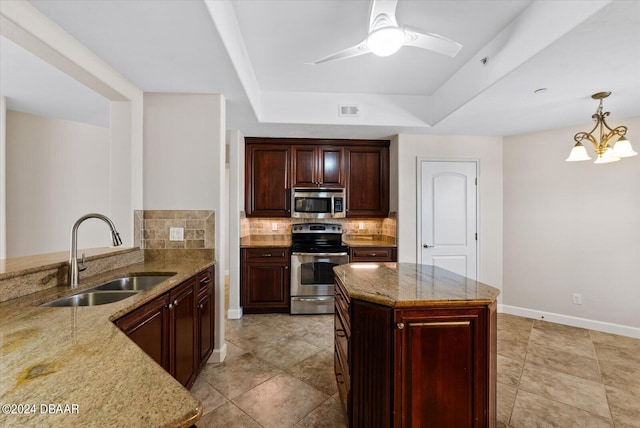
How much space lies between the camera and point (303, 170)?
3.83m

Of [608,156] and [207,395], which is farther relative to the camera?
[608,156]

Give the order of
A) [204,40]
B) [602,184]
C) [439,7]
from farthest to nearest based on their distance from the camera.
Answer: [602,184]
[439,7]
[204,40]

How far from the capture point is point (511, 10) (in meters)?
1.87

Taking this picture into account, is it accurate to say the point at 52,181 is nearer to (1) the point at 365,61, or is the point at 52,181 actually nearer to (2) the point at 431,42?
(1) the point at 365,61

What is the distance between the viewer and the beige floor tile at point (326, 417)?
1.74 m

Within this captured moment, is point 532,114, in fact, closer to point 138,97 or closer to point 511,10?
point 511,10

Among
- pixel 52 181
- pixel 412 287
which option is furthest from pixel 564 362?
pixel 52 181

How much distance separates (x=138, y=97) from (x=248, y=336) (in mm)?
2546

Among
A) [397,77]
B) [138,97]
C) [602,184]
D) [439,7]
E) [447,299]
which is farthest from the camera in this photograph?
[602,184]

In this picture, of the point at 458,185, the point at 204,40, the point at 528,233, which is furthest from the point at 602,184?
the point at 204,40

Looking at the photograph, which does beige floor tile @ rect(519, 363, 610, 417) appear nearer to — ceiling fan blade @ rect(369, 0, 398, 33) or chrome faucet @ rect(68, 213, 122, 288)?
ceiling fan blade @ rect(369, 0, 398, 33)

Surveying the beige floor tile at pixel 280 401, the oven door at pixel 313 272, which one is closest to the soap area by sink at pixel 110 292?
the beige floor tile at pixel 280 401

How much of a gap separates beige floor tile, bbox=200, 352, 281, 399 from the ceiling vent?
2750 mm

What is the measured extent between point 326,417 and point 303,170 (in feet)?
9.25
